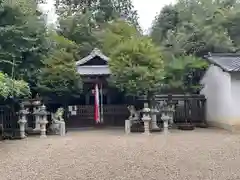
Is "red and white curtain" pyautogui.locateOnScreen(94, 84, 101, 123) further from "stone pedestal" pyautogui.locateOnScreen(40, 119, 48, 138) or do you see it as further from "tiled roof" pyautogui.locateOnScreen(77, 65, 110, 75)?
"stone pedestal" pyautogui.locateOnScreen(40, 119, 48, 138)

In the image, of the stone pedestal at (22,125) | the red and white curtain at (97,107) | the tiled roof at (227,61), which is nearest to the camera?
the stone pedestal at (22,125)

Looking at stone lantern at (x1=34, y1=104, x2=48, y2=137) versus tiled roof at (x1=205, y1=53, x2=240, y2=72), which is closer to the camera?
stone lantern at (x1=34, y1=104, x2=48, y2=137)

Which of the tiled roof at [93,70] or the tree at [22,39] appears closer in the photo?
the tree at [22,39]

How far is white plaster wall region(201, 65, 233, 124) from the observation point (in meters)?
17.1

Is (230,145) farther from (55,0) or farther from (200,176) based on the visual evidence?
(55,0)

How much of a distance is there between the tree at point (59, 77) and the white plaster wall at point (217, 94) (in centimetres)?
657

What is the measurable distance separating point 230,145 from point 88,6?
21.6 m

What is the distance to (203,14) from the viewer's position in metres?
25.5

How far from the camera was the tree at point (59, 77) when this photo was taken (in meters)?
17.4

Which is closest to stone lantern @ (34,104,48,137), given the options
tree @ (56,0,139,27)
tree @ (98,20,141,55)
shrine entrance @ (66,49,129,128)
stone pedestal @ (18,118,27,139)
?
stone pedestal @ (18,118,27,139)

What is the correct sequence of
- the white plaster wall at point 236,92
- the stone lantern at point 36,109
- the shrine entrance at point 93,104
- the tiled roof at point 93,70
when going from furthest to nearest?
the shrine entrance at point 93,104
the tiled roof at point 93,70
the stone lantern at point 36,109
the white plaster wall at point 236,92

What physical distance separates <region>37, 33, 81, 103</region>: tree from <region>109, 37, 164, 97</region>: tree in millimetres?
1991

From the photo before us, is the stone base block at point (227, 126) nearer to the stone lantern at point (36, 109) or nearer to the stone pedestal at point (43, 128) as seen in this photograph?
the stone pedestal at point (43, 128)

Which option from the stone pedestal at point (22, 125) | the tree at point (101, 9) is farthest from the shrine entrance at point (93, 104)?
the tree at point (101, 9)
